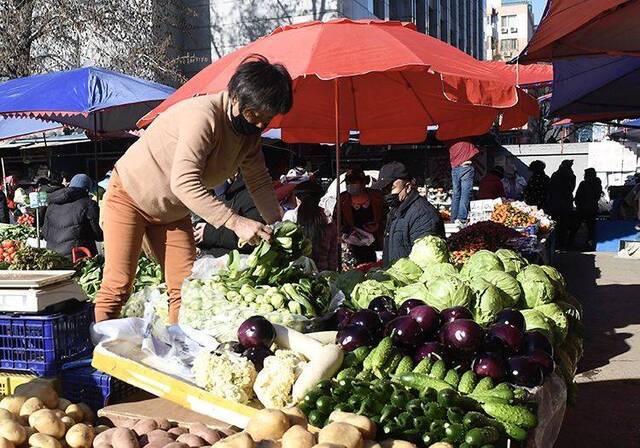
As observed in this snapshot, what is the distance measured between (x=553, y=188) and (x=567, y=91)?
21.8ft

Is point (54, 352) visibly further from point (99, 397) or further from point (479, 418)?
point (479, 418)

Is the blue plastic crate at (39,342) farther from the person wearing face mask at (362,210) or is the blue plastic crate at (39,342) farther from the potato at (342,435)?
the person wearing face mask at (362,210)

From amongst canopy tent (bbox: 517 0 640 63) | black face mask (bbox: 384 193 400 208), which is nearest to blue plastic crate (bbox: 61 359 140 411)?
canopy tent (bbox: 517 0 640 63)

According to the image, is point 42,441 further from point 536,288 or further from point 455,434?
point 536,288

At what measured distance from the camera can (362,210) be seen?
7887 millimetres

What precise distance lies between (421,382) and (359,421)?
0.44 metres

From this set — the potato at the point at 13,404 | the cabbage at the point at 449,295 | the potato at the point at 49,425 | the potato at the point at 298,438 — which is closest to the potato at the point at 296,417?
the potato at the point at 298,438

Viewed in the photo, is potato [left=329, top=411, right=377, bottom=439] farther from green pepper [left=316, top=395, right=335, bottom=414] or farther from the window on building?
the window on building

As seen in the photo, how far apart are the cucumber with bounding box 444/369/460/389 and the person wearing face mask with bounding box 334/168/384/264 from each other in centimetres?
476

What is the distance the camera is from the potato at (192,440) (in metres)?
2.53

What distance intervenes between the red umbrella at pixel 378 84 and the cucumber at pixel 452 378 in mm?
1932

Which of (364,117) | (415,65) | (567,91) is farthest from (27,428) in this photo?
(567,91)

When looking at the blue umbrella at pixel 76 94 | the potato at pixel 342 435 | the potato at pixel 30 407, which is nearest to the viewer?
the potato at pixel 342 435

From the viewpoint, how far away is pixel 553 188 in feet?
47.3
